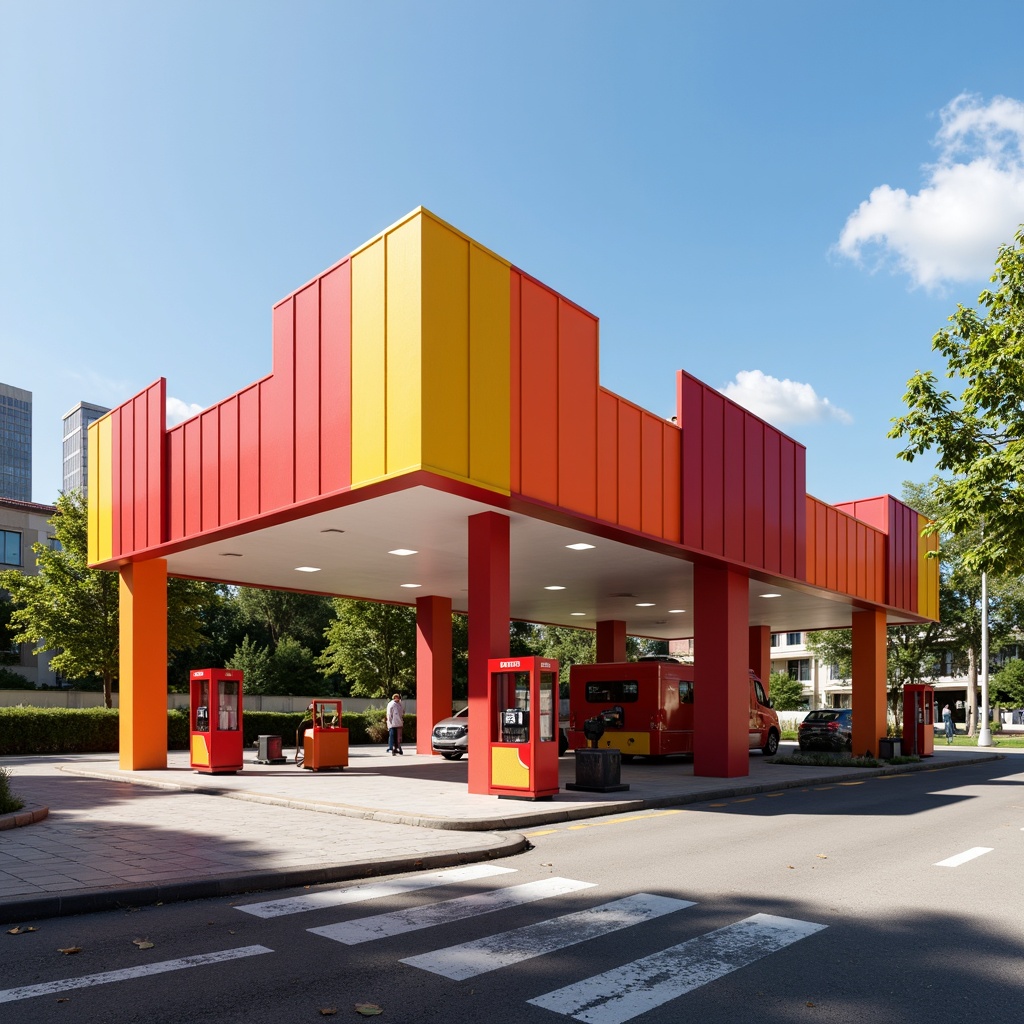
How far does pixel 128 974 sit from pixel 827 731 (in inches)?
1246

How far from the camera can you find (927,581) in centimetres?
3412

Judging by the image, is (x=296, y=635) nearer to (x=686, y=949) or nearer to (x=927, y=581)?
(x=927, y=581)

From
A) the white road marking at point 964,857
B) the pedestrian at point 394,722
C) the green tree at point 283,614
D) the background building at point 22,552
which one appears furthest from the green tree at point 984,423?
the green tree at point 283,614

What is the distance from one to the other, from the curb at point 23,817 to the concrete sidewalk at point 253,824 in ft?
0.13

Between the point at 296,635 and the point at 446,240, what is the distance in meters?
63.0

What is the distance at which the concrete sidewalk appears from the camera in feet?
27.8

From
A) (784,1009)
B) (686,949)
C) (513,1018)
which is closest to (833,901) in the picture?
(686,949)

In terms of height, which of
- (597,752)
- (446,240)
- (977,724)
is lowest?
(977,724)

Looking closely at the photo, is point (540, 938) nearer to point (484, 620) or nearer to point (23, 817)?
point (23, 817)

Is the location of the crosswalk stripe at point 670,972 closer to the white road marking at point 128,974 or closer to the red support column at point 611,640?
the white road marking at point 128,974

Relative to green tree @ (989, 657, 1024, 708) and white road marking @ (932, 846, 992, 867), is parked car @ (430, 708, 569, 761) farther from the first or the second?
green tree @ (989, 657, 1024, 708)

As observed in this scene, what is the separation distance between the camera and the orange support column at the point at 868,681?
101 ft

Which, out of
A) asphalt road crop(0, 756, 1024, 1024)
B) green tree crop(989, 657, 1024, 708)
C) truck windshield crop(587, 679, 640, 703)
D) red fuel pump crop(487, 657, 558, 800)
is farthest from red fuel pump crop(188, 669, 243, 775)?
green tree crop(989, 657, 1024, 708)

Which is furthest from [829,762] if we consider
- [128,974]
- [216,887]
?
[128,974]
